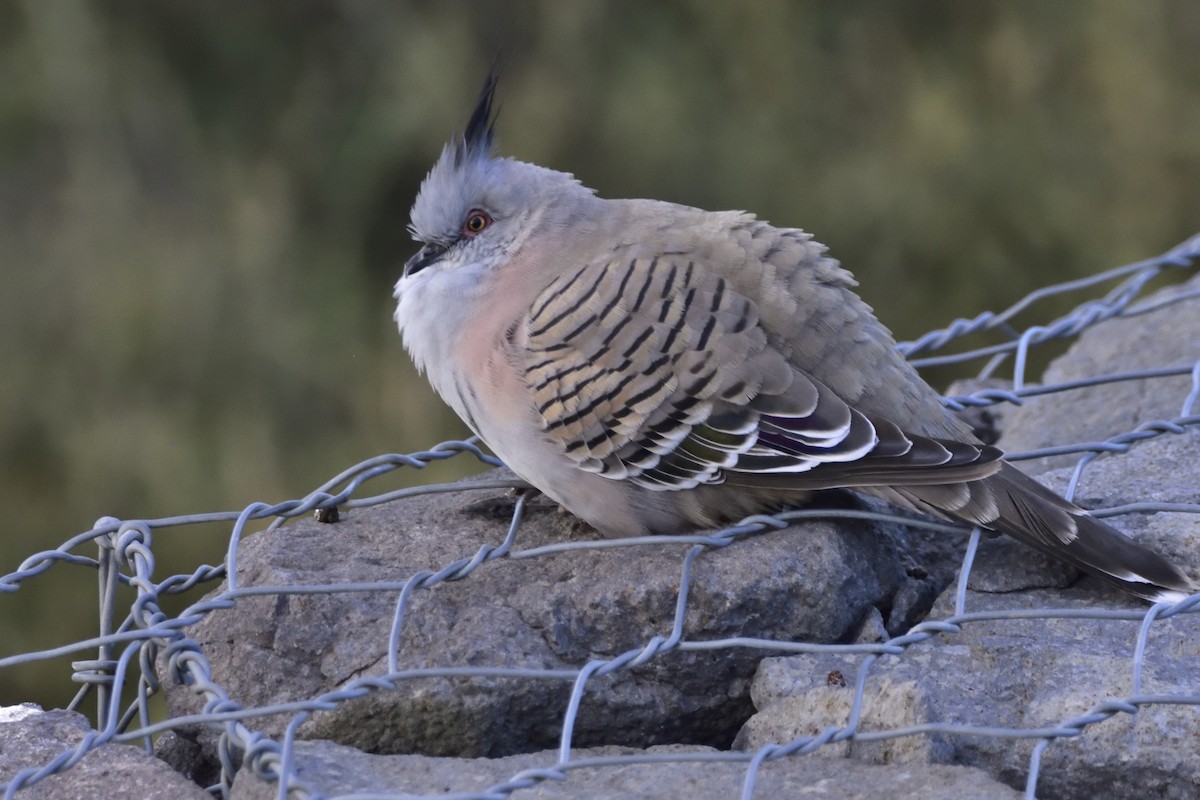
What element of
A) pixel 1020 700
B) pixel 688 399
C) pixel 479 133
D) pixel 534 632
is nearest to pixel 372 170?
pixel 479 133

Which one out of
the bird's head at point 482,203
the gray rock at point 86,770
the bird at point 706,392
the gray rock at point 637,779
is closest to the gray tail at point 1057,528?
the bird at point 706,392

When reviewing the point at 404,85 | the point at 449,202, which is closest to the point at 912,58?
Answer: the point at 404,85

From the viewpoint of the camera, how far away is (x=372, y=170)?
7844mm

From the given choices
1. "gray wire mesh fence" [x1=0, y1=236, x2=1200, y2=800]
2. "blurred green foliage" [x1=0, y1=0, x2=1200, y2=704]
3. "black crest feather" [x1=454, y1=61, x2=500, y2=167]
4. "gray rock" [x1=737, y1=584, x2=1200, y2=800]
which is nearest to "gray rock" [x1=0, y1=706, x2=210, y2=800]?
"gray wire mesh fence" [x1=0, y1=236, x2=1200, y2=800]

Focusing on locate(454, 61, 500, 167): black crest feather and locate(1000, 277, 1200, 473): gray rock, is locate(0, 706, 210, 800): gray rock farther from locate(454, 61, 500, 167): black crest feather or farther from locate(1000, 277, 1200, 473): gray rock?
locate(1000, 277, 1200, 473): gray rock

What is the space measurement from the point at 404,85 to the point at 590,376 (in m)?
5.19

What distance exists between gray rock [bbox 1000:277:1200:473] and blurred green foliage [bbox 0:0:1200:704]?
3309 millimetres

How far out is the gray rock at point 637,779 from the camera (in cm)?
229

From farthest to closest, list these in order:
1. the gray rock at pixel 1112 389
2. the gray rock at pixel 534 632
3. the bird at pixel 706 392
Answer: the gray rock at pixel 1112 389 < the bird at pixel 706 392 < the gray rock at pixel 534 632

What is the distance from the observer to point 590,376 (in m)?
3.13

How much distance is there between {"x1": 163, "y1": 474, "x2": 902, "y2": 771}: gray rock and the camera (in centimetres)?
262

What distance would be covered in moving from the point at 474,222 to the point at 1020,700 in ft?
5.97

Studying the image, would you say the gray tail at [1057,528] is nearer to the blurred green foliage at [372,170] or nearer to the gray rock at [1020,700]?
the gray rock at [1020,700]

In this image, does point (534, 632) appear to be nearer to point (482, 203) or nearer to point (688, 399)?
point (688, 399)
